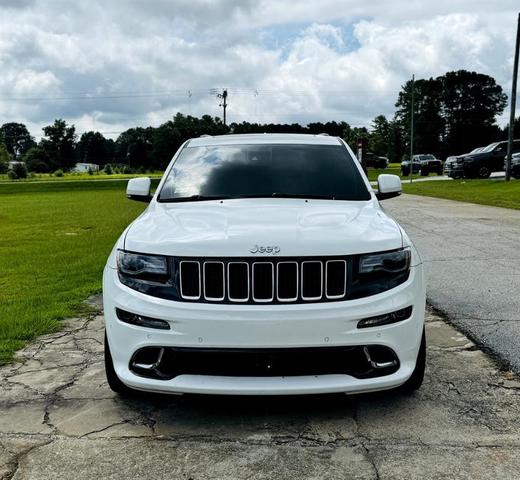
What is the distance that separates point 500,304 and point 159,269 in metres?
4.10

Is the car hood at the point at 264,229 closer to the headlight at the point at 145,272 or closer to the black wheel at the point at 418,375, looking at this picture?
the headlight at the point at 145,272

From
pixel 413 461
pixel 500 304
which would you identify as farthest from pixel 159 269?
pixel 500 304

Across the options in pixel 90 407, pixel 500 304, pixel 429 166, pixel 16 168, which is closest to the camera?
pixel 90 407

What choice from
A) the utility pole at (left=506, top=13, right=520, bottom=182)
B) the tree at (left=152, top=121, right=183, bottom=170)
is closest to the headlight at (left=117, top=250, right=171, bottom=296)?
the utility pole at (left=506, top=13, right=520, bottom=182)

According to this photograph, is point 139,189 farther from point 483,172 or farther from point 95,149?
point 95,149

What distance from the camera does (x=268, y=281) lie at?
10.7ft

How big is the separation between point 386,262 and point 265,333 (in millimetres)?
804

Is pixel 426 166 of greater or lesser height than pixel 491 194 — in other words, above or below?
below

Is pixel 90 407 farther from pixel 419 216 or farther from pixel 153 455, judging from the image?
pixel 419 216

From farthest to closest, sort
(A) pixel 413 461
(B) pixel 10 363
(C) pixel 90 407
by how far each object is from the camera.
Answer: (B) pixel 10 363
(C) pixel 90 407
(A) pixel 413 461

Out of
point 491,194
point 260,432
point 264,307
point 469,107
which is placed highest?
point 469,107

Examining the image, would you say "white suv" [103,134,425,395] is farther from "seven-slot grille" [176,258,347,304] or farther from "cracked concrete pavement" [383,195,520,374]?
"cracked concrete pavement" [383,195,520,374]

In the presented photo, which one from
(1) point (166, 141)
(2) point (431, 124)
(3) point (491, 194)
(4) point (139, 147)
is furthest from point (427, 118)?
(3) point (491, 194)

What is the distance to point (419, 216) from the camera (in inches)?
615
